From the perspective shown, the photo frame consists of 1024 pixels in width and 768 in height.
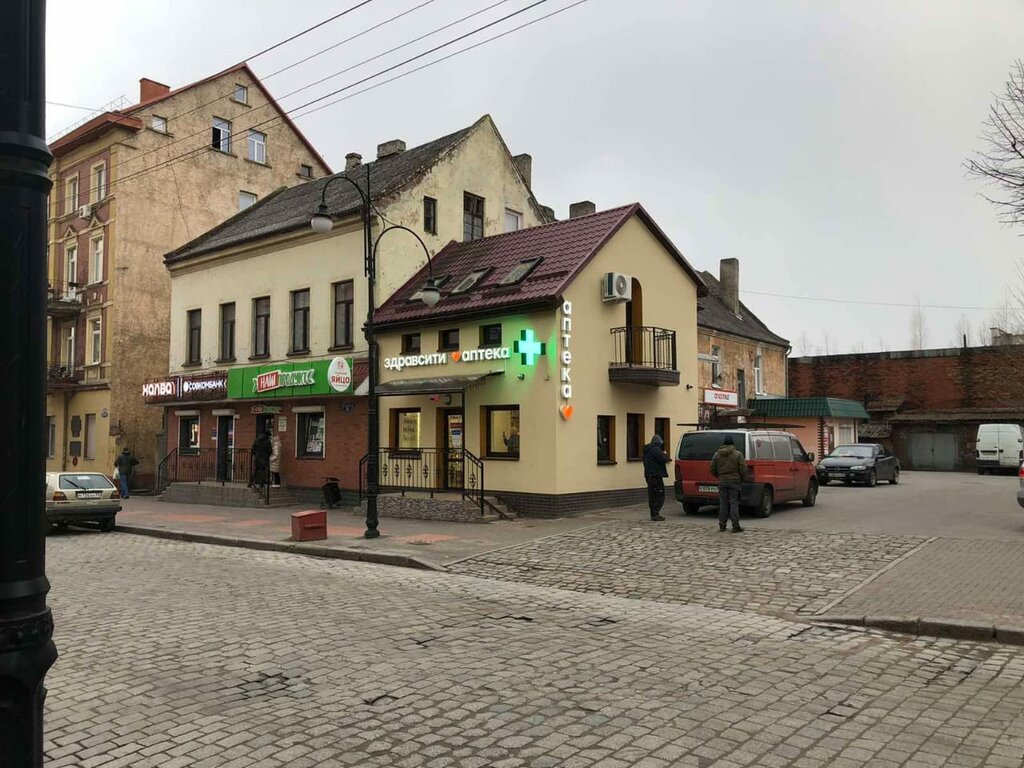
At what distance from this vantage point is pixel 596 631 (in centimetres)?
791

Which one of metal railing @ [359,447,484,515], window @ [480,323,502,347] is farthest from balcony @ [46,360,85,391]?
window @ [480,323,502,347]

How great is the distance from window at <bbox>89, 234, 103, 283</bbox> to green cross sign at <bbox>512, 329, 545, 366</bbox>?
21.9 meters

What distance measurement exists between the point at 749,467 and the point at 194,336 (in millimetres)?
20047

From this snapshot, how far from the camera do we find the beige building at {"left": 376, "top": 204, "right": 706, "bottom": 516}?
18.5 metres

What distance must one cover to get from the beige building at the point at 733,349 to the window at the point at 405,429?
12.2m

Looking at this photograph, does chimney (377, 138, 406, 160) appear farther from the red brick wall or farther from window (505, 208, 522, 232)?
the red brick wall

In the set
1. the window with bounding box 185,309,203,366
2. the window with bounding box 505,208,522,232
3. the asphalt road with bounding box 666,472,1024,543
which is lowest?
the asphalt road with bounding box 666,472,1024,543

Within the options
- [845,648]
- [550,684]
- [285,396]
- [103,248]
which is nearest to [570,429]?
[285,396]

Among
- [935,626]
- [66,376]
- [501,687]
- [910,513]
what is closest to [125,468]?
[66,376]

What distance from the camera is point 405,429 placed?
21406 mm

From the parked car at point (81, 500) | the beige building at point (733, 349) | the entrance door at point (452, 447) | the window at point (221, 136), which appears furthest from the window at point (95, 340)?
the beige building at point (733, 349)

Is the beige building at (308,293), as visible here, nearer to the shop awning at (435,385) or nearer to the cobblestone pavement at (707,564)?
the shop awning at (435,385)

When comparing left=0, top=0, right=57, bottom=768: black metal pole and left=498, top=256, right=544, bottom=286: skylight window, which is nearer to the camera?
left=0, top=0, right=57, bottom=768: black metal pole

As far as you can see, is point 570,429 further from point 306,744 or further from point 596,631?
point 306,744
